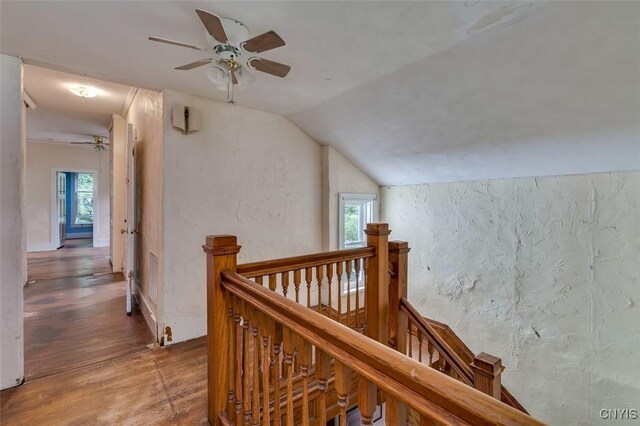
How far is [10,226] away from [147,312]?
1.48 m

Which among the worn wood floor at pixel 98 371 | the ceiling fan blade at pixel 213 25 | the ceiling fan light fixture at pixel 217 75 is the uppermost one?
the ceiling fan blade at pixel 213 25

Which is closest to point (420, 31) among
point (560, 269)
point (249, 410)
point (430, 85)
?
point (430, 85)

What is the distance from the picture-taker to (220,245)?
5.07 feet

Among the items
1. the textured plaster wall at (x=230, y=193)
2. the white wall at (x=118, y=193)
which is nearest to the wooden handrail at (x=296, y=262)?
the textured plaster wall at (x=230, y=193)

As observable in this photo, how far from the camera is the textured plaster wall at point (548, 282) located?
2436mm

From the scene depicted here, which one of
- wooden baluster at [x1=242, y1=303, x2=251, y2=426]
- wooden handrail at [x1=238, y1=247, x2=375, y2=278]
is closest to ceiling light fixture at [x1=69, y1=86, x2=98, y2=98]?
wooden handrail at [x1=238, y1=247, x2=375, y2=278]

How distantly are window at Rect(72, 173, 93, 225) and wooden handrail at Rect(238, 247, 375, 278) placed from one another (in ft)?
33.8

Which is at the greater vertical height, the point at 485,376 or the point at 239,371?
the point at 239,371

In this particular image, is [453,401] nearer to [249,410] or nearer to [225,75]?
[249,410]

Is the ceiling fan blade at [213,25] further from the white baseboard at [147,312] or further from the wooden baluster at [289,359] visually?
the white baseboard at [147,312]

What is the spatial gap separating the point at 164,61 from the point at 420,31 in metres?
1.87

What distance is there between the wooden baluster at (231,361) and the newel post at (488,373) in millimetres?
1475

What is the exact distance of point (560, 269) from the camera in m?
2.75

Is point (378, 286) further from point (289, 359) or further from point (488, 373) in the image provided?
point (289, 359)
